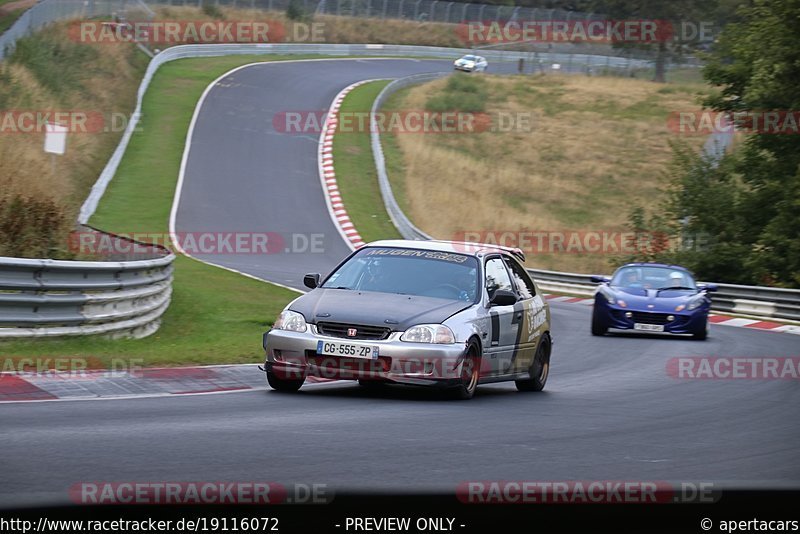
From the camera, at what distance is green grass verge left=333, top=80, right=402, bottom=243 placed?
39.4 m

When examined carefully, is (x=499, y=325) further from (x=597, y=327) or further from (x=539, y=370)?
(x=597, y=327)

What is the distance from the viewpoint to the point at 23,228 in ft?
50.7

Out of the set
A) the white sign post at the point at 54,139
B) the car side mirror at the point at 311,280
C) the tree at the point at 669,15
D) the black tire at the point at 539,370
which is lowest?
the black tire at the point at 539,370

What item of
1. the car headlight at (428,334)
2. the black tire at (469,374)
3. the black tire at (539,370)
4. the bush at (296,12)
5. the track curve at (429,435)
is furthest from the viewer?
the bush at (296,12)

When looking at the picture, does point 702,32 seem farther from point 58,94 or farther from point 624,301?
point 624,301

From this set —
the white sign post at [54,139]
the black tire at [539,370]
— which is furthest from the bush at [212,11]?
the black tire at [539,370]

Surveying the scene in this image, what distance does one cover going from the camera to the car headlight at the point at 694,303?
20.8 metres

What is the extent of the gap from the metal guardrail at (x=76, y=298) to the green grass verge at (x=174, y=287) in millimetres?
183

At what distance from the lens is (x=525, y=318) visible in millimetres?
12734

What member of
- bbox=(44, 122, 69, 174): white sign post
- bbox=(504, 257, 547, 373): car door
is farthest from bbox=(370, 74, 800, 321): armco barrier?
bbox=(504, 257, 547, 373): car door

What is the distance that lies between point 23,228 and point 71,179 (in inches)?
857

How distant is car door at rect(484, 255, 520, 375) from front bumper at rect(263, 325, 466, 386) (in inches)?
37.3

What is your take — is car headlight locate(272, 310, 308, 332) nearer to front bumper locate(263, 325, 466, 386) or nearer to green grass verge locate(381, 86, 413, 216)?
front bumper locate(263, 325, 466, 386)

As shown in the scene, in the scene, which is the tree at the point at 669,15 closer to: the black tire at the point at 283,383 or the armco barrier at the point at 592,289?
the armco barrier at the point at 592,289
